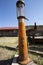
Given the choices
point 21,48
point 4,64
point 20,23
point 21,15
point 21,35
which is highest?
point 21,15

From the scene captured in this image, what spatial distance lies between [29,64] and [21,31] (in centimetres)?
130

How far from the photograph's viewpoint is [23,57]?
4.23 metres

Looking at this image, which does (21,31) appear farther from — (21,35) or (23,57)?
(23,57)

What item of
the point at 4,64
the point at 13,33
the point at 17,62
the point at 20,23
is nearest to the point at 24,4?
the point at 20,23

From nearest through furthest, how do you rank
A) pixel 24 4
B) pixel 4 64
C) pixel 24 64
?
pixel 24 64 → pixel 24 4 → pixel 4 64

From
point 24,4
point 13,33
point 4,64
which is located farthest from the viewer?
point 13,33

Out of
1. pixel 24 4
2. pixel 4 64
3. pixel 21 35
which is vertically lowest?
pixel 4 64

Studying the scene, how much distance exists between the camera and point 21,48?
4.25 metres

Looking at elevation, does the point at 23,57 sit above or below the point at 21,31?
below

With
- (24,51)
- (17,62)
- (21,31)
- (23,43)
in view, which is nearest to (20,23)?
(21,31)

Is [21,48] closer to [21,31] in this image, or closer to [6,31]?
[21,31]

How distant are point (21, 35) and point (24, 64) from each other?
3.61ft

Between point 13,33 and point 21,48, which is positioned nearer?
point 21,48

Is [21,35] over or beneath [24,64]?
over
